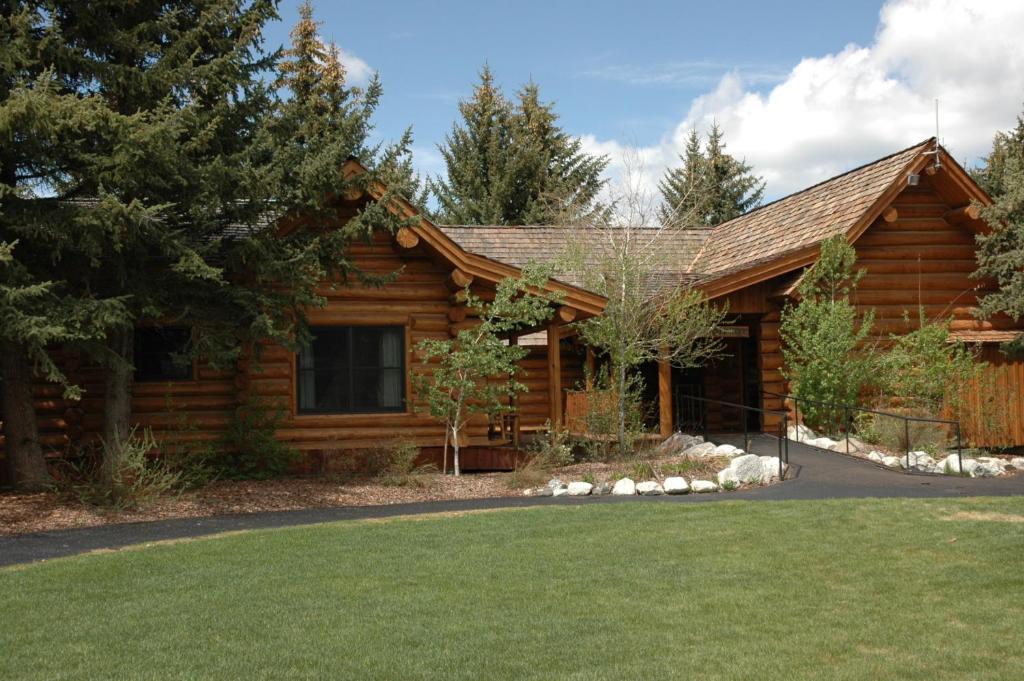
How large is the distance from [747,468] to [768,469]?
0.40m

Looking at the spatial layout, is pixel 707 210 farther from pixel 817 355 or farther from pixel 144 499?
pixel 144 499

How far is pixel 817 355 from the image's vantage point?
1894 centimetres

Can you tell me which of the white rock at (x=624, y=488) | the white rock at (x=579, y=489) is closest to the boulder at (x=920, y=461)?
the white rock at (x=624, y=488)

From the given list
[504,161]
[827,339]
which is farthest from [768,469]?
[504,161]

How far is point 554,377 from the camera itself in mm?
17938

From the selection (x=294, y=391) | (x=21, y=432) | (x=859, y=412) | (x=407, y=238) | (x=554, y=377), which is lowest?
(x=859, y=412)

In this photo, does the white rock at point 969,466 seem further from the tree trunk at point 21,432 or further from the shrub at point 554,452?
the tree trunk at point 21,432

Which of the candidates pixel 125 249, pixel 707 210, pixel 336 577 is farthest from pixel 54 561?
pixel 707 210

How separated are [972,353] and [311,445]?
43.2 feet

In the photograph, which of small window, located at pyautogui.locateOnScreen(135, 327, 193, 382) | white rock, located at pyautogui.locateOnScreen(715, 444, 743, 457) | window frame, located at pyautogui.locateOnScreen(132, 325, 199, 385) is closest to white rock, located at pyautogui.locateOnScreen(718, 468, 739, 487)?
white rock, located at pyautogui.locateOnScreen(715, 444, 743, 457)

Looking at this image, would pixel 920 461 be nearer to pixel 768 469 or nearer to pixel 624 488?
pixel 768 469

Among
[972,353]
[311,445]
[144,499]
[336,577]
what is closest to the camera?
[336,577]

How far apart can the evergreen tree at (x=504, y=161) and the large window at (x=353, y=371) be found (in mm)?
22722

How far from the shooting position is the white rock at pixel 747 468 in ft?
49.0
